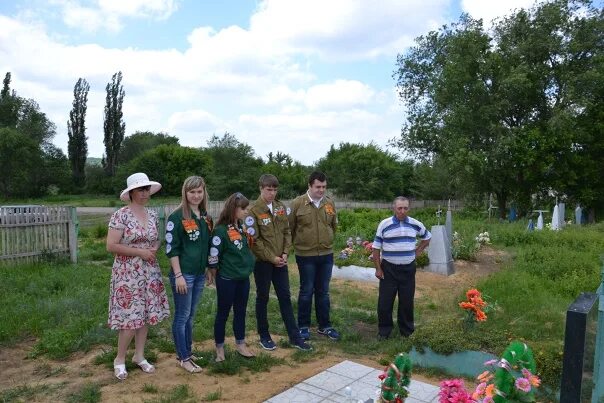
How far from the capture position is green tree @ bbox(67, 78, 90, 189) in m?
49.2

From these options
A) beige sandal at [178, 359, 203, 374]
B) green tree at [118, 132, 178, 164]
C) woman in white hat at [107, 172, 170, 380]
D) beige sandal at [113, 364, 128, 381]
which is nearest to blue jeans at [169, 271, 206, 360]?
beige sandal at [178, 359, 203, 374]

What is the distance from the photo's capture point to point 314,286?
534 centimetres

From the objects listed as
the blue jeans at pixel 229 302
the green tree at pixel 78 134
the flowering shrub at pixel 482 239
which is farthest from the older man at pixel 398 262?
the green tree at pixel 78 134

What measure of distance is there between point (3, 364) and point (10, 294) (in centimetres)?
261

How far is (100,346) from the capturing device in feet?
15.8

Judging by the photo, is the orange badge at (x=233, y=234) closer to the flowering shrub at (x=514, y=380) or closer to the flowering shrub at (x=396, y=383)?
the flowering shrub at (x=396, y=383)

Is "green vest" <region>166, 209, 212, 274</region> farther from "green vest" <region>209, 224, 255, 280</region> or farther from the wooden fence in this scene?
the wooden fence

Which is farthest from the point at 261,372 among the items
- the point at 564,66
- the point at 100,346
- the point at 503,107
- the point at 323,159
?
the point at 323,159

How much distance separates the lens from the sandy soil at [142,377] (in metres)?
3.74

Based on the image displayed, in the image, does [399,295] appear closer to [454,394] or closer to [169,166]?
[454,394]

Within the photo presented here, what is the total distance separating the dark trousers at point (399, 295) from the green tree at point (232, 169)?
29105 millimetres

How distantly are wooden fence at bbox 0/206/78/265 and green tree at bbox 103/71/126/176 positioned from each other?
43.0 metres

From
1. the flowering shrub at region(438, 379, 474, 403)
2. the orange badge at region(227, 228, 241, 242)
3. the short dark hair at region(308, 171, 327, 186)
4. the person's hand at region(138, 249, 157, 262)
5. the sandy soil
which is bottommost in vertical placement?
the sandy soil

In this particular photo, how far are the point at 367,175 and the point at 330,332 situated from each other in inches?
1256
